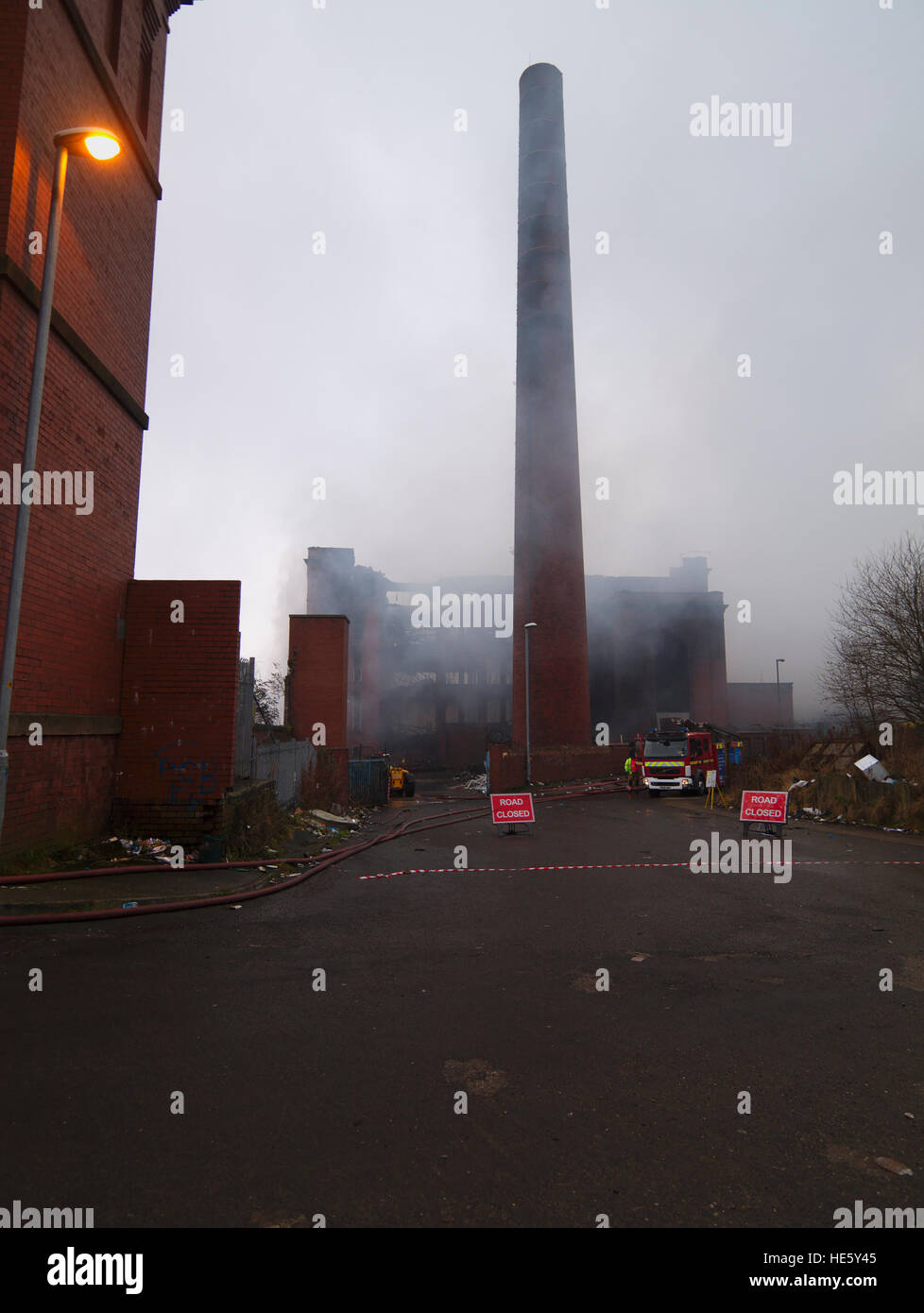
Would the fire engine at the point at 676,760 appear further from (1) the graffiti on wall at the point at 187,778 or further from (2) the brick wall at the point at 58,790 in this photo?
(2) the brick wall at the point at 58,790

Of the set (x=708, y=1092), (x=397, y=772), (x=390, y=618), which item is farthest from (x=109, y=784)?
(x=390, y=618)

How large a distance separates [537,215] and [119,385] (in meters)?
28.2

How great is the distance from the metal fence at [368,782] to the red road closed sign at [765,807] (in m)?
13.9

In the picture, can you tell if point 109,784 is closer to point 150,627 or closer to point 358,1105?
point 150,627

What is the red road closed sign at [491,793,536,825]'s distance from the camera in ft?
47.4

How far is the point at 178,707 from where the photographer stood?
422 inches

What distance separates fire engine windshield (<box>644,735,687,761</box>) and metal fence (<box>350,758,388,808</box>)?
947 centimetres

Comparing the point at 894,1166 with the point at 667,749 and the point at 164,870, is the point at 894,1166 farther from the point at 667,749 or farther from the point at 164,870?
the point at 667,749

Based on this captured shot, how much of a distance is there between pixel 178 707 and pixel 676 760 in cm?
1875

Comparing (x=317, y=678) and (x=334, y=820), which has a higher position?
(x=317, y=678)

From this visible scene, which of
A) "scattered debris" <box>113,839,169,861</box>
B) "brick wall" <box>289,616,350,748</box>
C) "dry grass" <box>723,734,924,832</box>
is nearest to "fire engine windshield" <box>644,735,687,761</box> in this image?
"dry grass" <box>723,734,924,832</box>

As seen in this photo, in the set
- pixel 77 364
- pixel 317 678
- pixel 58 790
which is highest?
pixel 77 364

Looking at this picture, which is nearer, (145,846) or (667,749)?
(145,846)

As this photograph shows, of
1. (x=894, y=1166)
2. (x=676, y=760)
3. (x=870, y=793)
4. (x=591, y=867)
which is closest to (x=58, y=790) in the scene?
(x=591, y=867)
